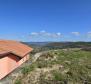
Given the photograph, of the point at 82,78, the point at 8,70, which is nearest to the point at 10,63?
the point at 8,70

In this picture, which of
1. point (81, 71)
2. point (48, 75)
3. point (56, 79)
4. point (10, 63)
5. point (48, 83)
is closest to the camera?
point (48, 83)

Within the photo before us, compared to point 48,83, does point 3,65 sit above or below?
above

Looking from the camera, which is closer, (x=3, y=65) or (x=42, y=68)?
(x=3, y=65)

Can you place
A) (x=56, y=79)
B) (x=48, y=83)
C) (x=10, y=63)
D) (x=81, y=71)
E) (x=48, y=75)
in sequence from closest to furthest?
(x=48, y=83) < (x=56, y=79) < (x=48, y=75) < (x=81, y=71) < (x=10, y=63)

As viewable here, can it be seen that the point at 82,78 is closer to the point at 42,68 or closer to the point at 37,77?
the point at 37,77

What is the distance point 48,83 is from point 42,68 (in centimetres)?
→ 831

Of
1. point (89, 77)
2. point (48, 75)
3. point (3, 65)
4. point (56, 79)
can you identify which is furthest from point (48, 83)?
point (3, 65)

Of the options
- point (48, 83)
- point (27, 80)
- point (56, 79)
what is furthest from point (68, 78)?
point (27, 80)

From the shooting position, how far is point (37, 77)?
2289 centimetres

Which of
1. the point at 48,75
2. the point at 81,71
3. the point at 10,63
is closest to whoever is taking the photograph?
the point at 48,75

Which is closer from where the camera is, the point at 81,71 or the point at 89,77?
the point at 89,77

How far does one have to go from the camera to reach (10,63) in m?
27.0

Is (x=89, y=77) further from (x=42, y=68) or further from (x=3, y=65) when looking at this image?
(x=3, y=65)

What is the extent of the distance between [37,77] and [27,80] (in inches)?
74.4
